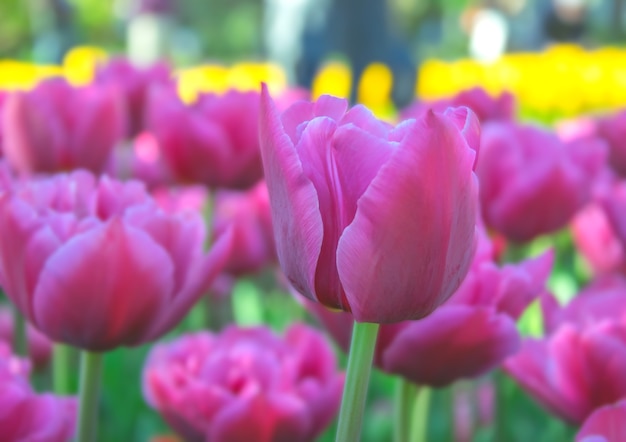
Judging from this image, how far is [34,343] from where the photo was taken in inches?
49.0

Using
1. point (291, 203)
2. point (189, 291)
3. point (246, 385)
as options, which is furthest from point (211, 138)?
point (291, 203)

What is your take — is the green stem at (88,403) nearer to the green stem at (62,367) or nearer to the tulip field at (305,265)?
the tulip field at (305,265)

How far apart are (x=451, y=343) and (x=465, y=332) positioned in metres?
0.01

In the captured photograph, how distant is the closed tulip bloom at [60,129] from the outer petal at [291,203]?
598 mm

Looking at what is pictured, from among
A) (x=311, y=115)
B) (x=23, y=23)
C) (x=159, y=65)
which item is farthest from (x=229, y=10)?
(x=311, y=115)

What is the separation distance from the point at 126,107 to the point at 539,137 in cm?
57

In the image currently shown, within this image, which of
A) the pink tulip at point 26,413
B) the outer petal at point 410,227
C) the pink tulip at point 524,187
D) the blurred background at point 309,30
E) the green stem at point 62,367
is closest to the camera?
the outer petal at point 410,227

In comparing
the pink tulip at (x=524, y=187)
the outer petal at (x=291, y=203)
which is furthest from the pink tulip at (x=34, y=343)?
the outer petal at (x=291, y=203)

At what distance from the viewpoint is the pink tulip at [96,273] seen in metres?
0.64

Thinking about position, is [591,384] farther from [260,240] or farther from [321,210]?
[260,240]

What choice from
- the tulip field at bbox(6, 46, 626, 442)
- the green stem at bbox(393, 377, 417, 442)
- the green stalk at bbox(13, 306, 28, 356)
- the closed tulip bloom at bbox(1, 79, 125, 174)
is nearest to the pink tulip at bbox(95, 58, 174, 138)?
the tulip field at bbox(6, 46, 626, 442)

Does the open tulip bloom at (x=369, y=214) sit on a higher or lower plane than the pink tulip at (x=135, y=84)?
higher

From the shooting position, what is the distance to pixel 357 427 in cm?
51

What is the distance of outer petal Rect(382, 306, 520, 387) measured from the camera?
2.27 feet
